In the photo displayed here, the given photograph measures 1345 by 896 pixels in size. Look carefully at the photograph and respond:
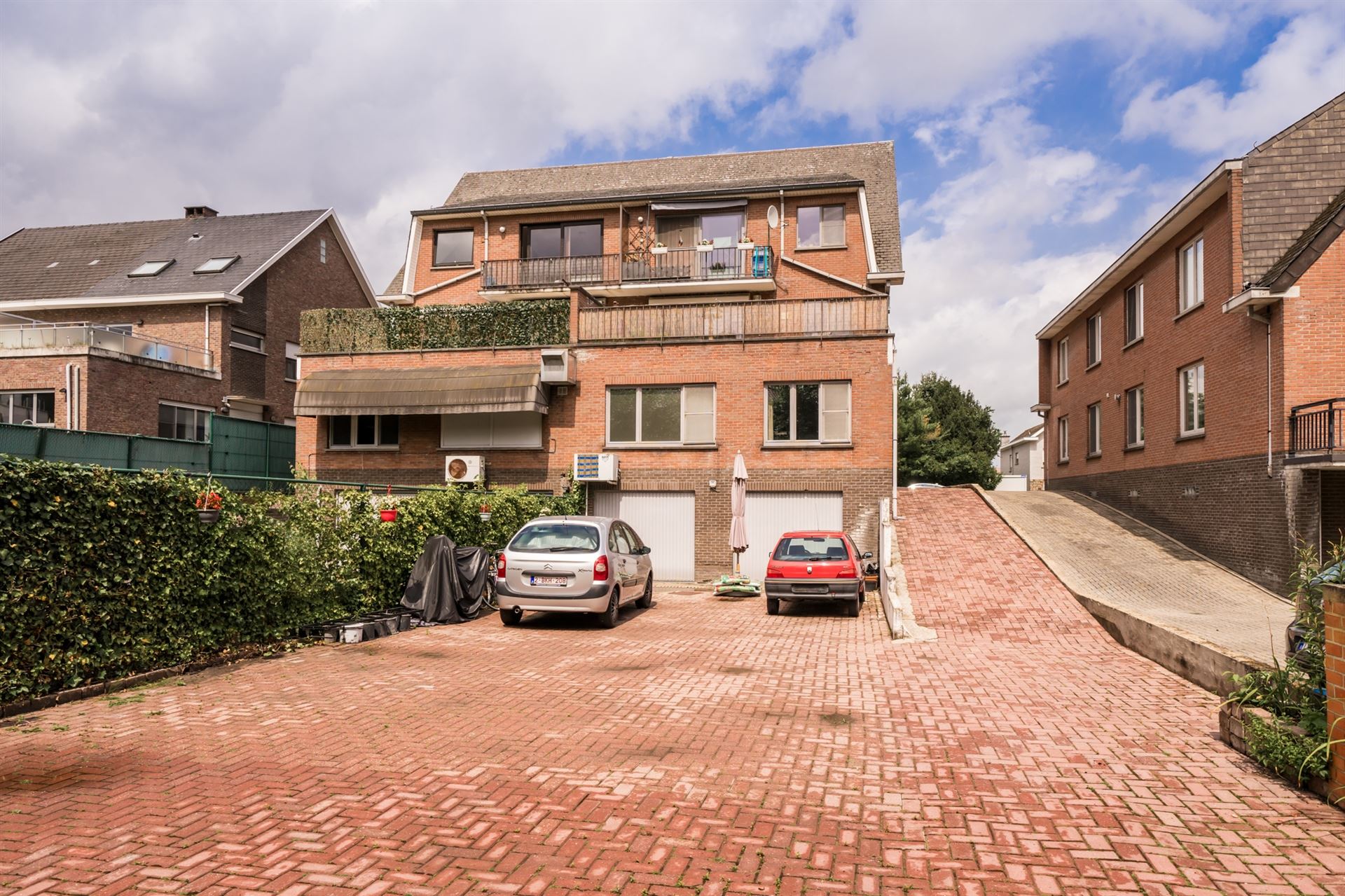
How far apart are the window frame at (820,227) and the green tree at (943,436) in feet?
70.9

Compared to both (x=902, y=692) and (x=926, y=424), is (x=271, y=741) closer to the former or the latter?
(x=902, y=692)

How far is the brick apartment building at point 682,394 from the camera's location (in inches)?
826

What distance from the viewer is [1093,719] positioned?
7.53 metres

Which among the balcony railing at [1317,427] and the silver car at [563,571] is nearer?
the silver car at [563,571]

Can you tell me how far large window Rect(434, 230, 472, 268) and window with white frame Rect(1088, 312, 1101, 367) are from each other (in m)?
20.1

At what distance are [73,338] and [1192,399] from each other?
2977 cm

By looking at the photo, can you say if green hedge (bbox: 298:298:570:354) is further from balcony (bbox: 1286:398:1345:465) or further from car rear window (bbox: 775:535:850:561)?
balcony (bbox: 1286:398:1345:465)

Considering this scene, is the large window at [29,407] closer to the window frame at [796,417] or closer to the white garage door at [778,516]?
the white garage door at [778,516]

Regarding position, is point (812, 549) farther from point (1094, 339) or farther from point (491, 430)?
point (1094, 339)

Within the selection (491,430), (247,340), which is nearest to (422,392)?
(491,430)

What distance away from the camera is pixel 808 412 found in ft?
69.3

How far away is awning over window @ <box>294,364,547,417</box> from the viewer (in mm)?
21469

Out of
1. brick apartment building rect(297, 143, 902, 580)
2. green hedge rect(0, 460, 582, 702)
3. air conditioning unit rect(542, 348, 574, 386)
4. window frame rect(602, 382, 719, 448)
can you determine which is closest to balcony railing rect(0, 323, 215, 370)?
brick apartment building rect(297, 143, 902, 580)

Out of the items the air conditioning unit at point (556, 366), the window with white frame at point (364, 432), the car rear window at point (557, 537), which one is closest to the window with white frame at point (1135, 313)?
the air conditioning unit at point (556, 366)
